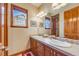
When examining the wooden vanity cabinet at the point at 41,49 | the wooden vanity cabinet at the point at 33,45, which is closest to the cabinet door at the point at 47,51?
the wooden vanity cabinet at the point at 41,49

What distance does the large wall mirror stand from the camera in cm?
163

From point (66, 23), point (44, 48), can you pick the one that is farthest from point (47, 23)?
point (44, 48)

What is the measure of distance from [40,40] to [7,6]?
814 millimetres

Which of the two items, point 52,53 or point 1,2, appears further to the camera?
point 1,2

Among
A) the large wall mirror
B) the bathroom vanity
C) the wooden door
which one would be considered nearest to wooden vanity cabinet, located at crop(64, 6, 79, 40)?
the wooden door

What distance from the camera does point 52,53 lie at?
1.41m

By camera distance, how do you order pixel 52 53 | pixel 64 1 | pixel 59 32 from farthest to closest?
pixel 59 32 → pixel 64 1 → pixel 52 53

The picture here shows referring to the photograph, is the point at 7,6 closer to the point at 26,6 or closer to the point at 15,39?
the point at 26,6

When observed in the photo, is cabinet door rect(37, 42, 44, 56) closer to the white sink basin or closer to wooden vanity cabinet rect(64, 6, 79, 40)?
the white sink basin

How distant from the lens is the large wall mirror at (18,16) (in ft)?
5.33

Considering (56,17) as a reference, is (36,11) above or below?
Result: above

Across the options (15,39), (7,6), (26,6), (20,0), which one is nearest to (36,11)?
(26,6)

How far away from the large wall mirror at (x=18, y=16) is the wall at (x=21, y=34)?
0.05 metres

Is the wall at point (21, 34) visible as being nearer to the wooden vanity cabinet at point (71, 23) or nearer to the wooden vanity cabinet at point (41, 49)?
the wooden vanity cabinet at point (41, 49)
